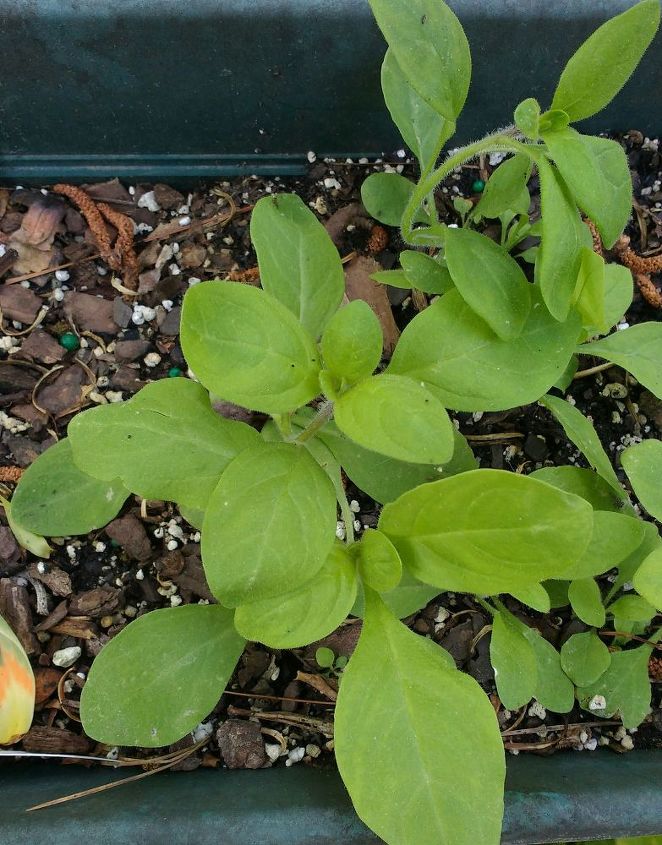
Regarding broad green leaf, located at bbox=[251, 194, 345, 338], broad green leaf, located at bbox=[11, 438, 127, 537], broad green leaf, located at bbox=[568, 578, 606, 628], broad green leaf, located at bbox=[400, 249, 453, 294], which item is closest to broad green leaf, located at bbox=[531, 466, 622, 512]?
broad green leaf, located at bbox=[568, 578, 606, 628]

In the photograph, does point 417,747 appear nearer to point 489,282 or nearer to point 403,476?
point 403,476

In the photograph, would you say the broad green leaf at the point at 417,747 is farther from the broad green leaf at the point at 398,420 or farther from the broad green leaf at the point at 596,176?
the broad green leaf at the point at 596,176

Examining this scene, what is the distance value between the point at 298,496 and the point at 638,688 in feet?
2.42

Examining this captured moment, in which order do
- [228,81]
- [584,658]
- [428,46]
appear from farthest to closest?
1. [228,81]
2. [584,658]
3. [428,46]

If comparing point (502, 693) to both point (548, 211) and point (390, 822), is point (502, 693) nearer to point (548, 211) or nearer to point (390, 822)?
point (390, 822)

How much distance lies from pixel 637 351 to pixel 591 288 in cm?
35

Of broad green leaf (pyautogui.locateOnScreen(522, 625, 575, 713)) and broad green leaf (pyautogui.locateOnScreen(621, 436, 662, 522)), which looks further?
broad green leaf (pyautogui.locateOnScreen(522, 625, 575, 713))

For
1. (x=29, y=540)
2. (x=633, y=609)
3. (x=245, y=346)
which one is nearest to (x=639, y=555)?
(x=633, y=609)

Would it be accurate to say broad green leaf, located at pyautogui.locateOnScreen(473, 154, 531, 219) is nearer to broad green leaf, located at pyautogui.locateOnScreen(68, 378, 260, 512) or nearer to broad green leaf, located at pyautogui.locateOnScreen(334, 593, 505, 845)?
broad green leaf, located at pyautogui.locateOnScreen(68, 378, 260, 512)

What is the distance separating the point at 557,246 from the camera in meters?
0.90

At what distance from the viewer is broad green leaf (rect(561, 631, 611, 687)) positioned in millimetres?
1233

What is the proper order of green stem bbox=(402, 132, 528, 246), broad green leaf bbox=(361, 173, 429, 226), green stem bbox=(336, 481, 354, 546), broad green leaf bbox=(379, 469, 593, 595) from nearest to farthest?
broad green leaf bbox=(379, 469, 593, 595)
green stem bbox=(402, 132, 528, 246)
green stem bbox=(336, 481, 354, 546)
broad green leaf bbox=(361, 173, 429, 226)

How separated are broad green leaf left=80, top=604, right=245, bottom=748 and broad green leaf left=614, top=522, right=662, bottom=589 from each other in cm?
64

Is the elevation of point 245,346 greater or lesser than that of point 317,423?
greater
